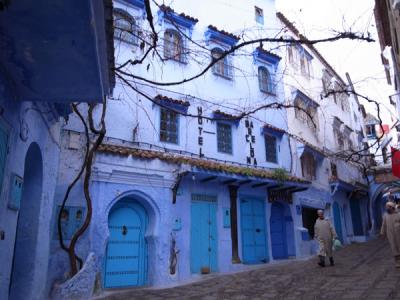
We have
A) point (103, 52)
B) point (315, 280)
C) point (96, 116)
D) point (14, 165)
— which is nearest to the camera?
point (103, 52)

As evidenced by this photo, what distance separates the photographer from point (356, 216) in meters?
23.8

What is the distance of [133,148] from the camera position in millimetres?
10008

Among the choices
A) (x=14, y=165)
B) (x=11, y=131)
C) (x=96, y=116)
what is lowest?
(x=14, y=165)

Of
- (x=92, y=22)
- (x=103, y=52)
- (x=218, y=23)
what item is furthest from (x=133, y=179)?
(x=218, y=23)

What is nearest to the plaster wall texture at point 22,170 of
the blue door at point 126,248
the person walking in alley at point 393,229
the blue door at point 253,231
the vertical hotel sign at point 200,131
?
the blue door at point 126,248

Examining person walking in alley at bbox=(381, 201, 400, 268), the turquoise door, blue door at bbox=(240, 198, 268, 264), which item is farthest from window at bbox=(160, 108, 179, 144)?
person walking in alley at bbox=(381, 201, 400, 268)

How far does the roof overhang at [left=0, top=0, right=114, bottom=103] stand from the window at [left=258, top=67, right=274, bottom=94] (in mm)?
10999

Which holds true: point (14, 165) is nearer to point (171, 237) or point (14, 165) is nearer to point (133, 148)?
point (133, 148)

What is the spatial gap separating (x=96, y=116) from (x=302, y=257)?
31.8 feet

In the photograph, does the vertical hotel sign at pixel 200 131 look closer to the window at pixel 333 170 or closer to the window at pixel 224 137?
the window at pixel 224 137

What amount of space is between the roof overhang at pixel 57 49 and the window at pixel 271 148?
10.3 m

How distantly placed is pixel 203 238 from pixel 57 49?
8388mm

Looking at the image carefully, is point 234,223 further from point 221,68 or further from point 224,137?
point 221,68

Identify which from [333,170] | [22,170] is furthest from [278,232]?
[22,170]
